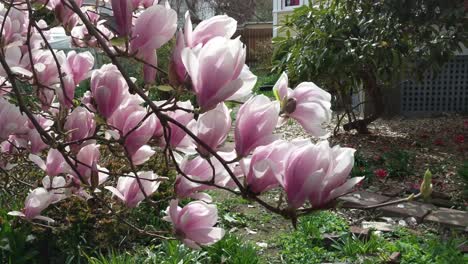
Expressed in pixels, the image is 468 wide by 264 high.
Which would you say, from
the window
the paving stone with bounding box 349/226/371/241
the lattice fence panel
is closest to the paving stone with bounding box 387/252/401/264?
the paving stone with bounding box 349/226/371/241

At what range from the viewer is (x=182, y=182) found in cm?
95

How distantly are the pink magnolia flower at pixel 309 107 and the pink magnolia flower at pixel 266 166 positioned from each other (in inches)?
3.2

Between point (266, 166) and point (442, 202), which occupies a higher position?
point (266, 166)

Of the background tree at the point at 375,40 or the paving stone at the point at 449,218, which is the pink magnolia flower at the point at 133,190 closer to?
the paving stone at the point at 449,218

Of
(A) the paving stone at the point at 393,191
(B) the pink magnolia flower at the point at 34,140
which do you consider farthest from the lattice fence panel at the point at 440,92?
(B) the pink magnolia flower at the point at 34,140

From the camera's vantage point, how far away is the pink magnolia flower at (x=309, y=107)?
84 cm

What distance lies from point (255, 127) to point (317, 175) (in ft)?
0.40

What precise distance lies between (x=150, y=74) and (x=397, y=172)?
4.11m

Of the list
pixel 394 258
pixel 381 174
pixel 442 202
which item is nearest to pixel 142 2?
pixel 394 258

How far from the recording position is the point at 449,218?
3592 mm

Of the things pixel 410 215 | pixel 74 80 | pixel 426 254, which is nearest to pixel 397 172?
pixel 410 215

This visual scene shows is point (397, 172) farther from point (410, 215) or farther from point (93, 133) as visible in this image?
point (93, 133)

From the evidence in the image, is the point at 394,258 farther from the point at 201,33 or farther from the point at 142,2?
the point at 201,33

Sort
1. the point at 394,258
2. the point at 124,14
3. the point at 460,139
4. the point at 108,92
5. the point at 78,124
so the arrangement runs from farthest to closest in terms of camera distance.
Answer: the point at 460,139 → the point at 394,258 → the point at 78,124 → the point at 108,92 → the point at 124,14
